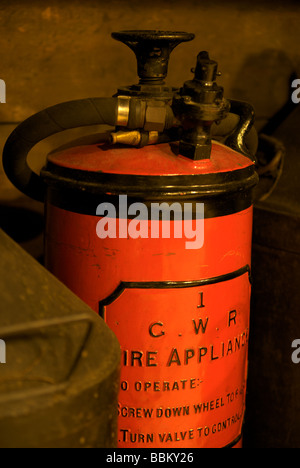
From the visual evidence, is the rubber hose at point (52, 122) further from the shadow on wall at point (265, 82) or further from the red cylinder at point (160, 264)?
the shadow on wall at point (265, 82)

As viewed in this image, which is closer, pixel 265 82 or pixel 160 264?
pixel 160 264

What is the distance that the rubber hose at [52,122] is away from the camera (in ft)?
3.96

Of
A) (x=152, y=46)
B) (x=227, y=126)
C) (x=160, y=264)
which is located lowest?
(x=160, y=264)

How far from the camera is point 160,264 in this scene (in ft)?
3.93

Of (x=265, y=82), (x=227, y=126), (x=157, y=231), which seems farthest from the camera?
(x=265, y=82)

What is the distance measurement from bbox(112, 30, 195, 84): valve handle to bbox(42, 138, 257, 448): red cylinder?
148 mm

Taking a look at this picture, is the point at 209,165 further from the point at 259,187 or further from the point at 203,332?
the point at 259,187

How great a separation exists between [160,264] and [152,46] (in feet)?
1.38

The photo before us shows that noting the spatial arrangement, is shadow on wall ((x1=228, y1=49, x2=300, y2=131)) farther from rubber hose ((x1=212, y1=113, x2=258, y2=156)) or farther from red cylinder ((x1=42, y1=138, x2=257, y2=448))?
red cylinder ((x1=42, y1=138, x2=257, y2=448))

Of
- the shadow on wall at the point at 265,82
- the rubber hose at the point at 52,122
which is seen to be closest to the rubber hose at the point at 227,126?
the rubber hose at the point at 52,122

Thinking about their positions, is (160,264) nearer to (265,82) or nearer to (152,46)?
(152,46)

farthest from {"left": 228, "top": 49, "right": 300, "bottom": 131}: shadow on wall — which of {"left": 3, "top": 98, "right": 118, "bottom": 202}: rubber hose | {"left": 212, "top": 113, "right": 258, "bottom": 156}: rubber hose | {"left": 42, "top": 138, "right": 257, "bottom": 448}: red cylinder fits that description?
{"left": 3, "top": 98, "right": 118, "bottom": 202}: rubber hose

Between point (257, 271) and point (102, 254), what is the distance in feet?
1.78

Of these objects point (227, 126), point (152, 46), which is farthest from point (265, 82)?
point (152, 46)
